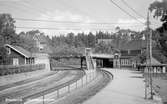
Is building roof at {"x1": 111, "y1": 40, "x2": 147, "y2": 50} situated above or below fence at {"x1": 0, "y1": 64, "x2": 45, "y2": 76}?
above

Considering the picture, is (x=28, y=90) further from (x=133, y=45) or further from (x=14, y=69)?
(x=133, y=45)

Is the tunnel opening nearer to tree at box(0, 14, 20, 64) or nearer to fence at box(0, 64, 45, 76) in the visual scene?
tree at box(0, 14, 20, 64)

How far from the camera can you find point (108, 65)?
6844 cm

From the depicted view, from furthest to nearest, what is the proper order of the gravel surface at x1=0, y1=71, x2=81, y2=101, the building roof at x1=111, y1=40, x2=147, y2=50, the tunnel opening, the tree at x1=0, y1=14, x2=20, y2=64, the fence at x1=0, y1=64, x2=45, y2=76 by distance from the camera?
the tunnel opening, the building roof at x1=111, y1=40, x2=147, y2=50, the tree at x1=0, y1=14, x2=20, y2=64, the fence at x1=0, y1=64, x2=45, y2=76, the gravel surface at x1=0, y1=71, x2=81, y2=101

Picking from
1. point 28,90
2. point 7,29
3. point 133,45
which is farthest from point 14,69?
point 133,45

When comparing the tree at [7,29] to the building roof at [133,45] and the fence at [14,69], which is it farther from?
the building roof at [133,45]

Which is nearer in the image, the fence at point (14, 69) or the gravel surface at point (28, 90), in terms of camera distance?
the gravel surface at point (28, 90)

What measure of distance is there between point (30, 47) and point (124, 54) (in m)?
36.5

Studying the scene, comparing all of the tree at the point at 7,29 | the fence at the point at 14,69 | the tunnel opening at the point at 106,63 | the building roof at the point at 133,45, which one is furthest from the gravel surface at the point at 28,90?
the building roof at the point at 133,45

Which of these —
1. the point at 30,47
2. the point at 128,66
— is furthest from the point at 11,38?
the point at 128,66

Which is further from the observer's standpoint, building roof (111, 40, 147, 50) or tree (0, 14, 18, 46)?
building roof (111, 40, 147, 50)

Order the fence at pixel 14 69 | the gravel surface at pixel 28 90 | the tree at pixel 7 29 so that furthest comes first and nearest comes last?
1. the tree at pixel 7 29
2. the fence at pixel 14 69
3. the gravel surface at pixel 28 90

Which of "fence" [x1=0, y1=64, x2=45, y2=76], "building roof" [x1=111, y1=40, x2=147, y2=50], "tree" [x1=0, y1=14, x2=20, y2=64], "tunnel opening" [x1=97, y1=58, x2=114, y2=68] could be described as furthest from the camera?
"tunnel opening" [x1=97, y1=58, x2=114, y2=68]

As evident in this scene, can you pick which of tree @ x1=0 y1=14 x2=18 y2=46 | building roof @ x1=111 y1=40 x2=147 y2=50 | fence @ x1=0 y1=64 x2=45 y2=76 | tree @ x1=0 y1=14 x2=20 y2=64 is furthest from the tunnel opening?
fence @ x1=0 y1=64 x2=45 y2=76
